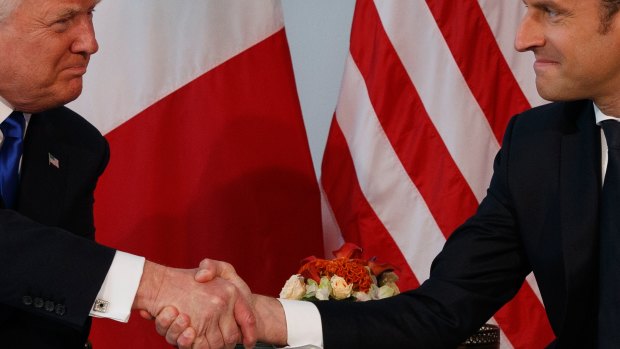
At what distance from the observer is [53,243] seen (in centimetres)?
215

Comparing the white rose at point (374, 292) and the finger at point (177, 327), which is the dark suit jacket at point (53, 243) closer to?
the finger at point (177, 327)

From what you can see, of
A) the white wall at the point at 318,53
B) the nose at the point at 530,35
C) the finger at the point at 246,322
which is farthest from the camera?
the white wall at the point at 318,53

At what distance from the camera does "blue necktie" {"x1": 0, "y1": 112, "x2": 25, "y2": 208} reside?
236cm

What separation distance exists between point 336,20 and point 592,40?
148cm

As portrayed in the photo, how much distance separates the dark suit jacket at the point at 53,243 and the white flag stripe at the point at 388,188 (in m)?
0.88

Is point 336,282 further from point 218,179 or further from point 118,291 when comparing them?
point 218,179

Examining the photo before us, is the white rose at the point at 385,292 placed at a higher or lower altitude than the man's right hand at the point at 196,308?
lower

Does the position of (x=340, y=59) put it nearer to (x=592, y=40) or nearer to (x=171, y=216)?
(x=171, y=216)

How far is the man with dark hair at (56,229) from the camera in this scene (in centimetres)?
213

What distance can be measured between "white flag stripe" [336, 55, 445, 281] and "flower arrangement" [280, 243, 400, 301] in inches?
23.3

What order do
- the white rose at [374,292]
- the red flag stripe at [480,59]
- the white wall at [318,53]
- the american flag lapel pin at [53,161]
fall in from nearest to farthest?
1. the american flag lapel pin at [53,161]
2. the white rose at [374,292]
3. the red flag stripe at [480,59]
4. the white wall at [318,53]

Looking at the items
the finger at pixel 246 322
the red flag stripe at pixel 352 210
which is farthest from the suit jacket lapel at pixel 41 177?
the red flag stripe at pixel 352 210

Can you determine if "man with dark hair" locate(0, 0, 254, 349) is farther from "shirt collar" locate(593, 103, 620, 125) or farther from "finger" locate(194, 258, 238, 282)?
"shirt collar" locate(593, 103, 620, 125)

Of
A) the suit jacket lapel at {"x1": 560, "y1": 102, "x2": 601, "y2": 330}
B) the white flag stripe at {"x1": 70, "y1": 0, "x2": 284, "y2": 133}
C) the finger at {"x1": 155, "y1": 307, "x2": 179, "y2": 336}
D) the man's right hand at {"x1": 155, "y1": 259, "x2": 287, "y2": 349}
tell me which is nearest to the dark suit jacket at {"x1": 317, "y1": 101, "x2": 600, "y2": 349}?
the suit jacket lapel at {"x1": 560, "y1": 102, "x2": 601, "y2": 330}
